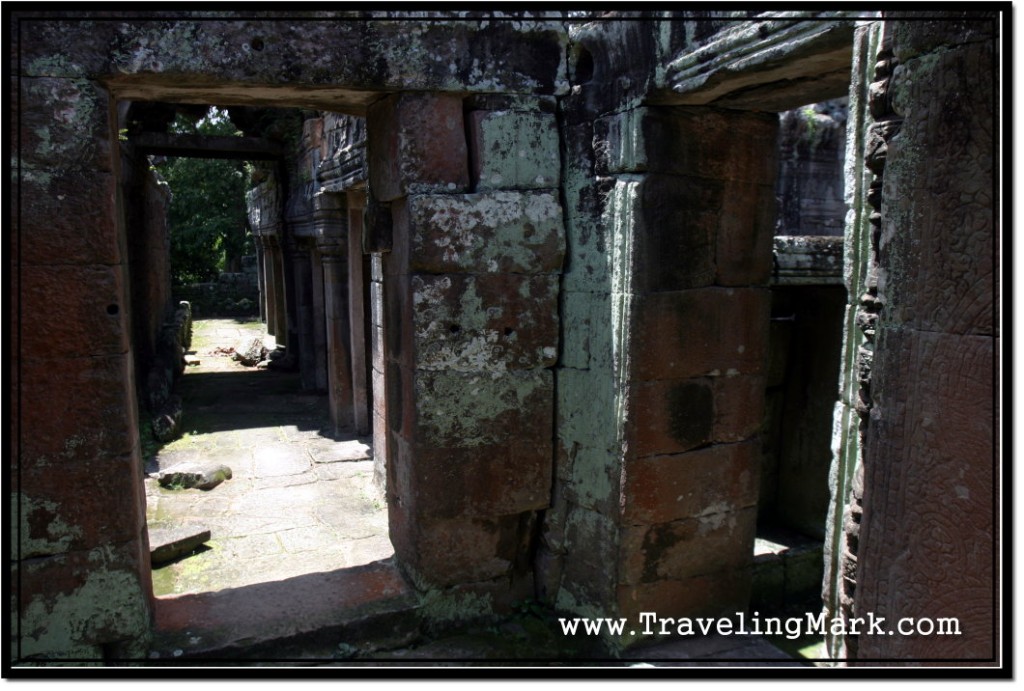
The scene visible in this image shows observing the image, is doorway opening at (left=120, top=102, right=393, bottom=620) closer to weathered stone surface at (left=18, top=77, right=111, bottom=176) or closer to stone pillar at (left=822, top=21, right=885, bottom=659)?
weathered stone surface at (left=18, top=77, right=111, bottom=176)

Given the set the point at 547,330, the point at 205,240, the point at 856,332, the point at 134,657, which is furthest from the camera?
the point at 205,240

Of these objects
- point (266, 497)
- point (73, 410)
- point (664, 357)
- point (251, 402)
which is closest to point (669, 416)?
point (664, 357)

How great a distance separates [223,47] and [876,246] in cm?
276

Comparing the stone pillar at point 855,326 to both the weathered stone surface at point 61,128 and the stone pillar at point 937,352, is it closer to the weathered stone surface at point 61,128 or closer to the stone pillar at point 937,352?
the stone pillar at point 937,352

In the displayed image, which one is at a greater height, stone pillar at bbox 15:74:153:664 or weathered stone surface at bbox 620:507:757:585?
stone pillar at bbox 15:74:153:664

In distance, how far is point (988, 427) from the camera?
6.44 ft

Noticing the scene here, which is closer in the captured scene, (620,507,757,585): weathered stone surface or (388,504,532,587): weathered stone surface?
(620,507,757,585): weathered stone surface

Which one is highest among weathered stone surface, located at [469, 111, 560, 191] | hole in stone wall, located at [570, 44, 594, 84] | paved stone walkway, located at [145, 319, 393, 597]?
hole in stone wall, located at [570, 44, 594, 84]

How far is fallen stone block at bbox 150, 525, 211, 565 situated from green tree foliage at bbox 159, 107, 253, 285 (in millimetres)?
16687

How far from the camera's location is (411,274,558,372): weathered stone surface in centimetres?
387

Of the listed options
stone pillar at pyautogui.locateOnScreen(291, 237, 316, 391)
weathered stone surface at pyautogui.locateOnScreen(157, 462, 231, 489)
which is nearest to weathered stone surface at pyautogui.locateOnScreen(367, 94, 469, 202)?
weathered stone surface at pyautogui.locateOnScreen(157, 462, 231, 489)

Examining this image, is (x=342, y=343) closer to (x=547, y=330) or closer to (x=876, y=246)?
(x=547, y=330)

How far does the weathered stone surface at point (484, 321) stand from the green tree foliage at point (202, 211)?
1793cm

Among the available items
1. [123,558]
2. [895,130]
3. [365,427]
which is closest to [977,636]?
[895,130]
